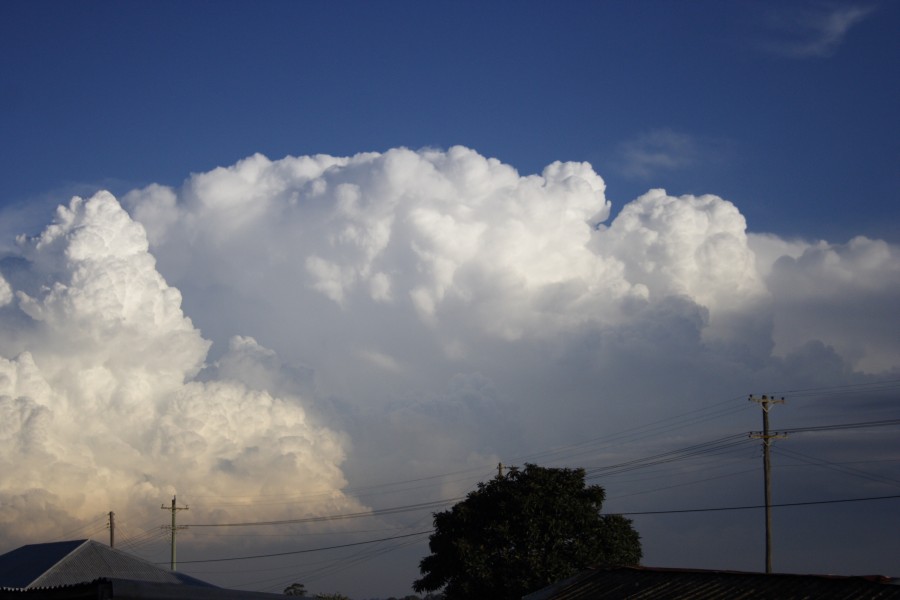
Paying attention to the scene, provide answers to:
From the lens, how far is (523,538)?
45.6 m

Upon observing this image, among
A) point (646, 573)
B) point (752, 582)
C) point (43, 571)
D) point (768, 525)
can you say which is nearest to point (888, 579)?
point (752, 582)

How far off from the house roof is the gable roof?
42.0 ft

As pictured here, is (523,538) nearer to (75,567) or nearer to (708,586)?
(708,586)

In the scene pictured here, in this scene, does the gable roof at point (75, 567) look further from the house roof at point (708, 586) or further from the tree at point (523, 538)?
the tree at point (523, 538)

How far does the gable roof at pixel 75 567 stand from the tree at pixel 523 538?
16.9 meters

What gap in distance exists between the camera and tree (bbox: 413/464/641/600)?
146 feet

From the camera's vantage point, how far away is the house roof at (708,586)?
25.6 meters

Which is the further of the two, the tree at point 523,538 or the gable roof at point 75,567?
the tree at point 523,538

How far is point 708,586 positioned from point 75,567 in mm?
20995

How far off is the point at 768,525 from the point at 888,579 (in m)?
20.3

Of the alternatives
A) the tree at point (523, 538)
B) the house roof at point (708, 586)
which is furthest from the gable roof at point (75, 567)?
the tree at point (523, 538)

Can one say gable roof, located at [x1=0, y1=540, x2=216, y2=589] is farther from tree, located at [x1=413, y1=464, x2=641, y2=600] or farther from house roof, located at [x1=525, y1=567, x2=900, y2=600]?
tree, located at [x1=413, y1=464, x2=641, y2=600]

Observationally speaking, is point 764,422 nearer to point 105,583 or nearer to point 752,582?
point 752,582

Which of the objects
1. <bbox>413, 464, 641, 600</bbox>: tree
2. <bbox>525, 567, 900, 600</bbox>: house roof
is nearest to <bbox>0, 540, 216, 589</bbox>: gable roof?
<bbox>525, 567, 900, 600</bbox>: house roof
